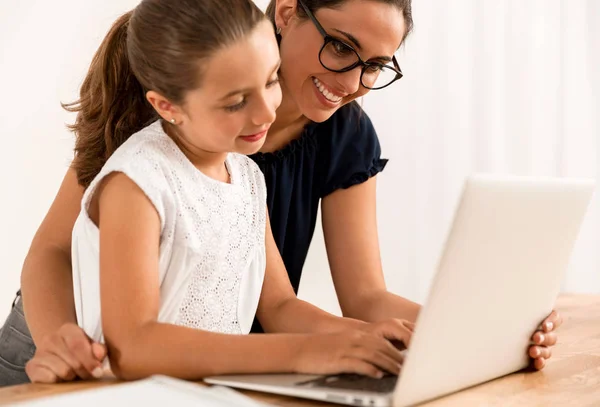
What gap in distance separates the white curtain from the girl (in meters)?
2.47

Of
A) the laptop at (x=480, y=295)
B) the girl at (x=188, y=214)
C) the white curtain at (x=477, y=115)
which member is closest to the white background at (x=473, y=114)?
the white curtain at (x=477, y=115)

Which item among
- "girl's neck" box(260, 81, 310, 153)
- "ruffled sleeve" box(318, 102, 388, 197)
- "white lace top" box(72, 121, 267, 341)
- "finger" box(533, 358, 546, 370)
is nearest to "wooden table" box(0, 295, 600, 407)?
"finger" box(533, 358, 546, 370)

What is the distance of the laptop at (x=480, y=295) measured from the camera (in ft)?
2.99

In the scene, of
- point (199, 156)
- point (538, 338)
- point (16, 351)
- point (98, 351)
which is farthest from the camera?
point (16, 351)

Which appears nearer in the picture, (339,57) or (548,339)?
(548,339)

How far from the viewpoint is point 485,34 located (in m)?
3.80

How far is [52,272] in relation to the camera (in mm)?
1410

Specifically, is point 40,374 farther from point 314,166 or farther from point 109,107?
point 314,166

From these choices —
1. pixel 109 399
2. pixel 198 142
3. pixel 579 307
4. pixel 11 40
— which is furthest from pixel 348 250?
pixel 11 40

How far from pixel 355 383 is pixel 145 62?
0.59m

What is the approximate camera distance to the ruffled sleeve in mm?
1806

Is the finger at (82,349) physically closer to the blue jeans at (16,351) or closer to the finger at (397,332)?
the finger at (397,332)

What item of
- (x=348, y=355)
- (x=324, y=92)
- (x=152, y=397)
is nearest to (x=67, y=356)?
(x=152, y=397)

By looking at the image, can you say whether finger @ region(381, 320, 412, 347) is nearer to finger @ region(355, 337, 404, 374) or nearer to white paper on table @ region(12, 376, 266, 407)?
finger @ region(355, 337, 404, 374)
